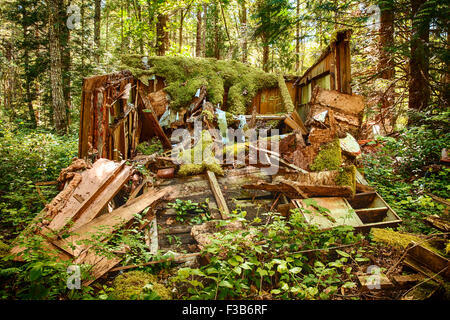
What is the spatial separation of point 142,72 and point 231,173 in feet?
17.6

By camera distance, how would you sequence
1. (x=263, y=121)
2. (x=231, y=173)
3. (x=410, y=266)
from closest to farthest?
(x=410, y=266)
(x=231, y=173)
(x=263, y=121)

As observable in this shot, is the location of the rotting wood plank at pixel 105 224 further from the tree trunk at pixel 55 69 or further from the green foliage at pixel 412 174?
the tree trunk at pixel 55 69

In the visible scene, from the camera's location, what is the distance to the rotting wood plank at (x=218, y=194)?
142 inches

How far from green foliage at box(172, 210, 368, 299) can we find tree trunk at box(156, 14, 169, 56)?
1064 cm

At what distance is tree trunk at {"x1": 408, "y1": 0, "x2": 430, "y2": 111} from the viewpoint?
18.6 ft

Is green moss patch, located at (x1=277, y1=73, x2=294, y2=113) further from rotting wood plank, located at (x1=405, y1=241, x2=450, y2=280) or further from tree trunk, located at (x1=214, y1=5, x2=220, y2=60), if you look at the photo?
tree trunk, located at (x1=214, y1=5, x2=220, y2=60)

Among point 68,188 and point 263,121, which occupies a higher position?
point 263,121

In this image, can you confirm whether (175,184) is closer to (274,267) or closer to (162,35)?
(274,267)

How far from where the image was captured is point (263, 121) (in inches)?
325

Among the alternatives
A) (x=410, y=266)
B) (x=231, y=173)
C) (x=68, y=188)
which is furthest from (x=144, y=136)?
(x=410, y=266)

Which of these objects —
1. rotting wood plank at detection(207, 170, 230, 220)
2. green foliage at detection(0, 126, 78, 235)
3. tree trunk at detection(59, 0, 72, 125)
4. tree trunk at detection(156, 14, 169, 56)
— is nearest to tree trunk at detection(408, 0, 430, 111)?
rotting wood plank at detection(207, 170, 230, 220)

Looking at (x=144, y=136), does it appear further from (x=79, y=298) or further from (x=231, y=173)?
(x=79, y=298)

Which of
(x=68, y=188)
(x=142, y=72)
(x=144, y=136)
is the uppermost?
(x=142, y=72)
